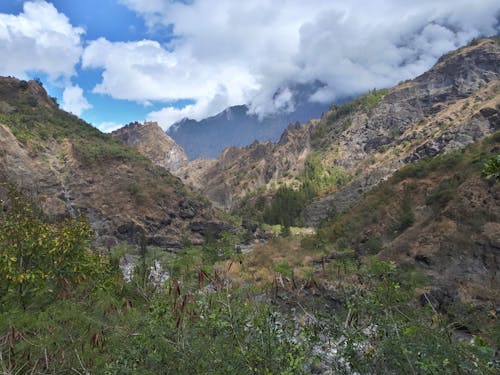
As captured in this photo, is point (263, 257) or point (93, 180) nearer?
point (263, 257)

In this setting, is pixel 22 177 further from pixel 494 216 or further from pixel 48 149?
pixel 494 216

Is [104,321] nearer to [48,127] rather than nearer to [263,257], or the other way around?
[263,257]

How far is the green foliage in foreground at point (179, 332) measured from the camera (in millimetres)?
6652

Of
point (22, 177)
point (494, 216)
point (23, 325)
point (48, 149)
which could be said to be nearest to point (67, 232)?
point (23, 325)

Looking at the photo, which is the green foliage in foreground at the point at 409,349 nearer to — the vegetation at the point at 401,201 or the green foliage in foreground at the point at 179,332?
the green foliage in foreground at the point at 179,332

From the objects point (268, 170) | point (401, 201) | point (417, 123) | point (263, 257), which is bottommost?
point (263, 257)

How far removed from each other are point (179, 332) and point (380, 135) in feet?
493

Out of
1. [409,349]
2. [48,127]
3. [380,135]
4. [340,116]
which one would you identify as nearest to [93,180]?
[48,127]

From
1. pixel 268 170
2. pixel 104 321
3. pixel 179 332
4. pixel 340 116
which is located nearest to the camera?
pixel 179 332

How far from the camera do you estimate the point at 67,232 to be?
11281mm

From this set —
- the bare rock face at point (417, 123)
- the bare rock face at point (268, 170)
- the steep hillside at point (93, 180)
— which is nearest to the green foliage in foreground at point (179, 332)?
the steep hillside at point (93, 180)

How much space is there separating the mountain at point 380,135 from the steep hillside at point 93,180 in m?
39.9

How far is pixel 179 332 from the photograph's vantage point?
24.2ft

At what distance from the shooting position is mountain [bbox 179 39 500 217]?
106000 mm
